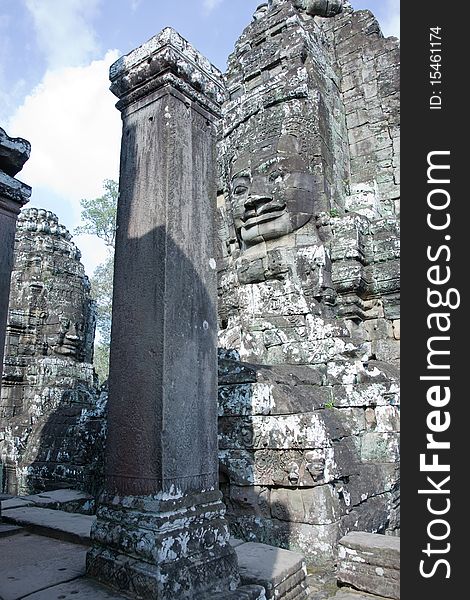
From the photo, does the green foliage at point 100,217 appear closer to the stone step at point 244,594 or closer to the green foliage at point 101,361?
the green foliage at point 101,361

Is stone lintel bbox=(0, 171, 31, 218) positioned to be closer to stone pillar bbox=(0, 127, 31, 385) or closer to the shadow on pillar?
stone pillar bbox=(0, 127, 31, 385)

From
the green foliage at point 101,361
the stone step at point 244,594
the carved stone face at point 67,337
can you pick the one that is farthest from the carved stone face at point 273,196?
the green foliage at point 101,361

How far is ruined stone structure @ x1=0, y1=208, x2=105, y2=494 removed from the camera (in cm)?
832

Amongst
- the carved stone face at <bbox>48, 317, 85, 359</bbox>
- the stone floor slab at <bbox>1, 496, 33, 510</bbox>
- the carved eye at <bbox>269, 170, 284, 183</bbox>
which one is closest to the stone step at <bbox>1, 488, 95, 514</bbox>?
the stone floor slab at <bbox>1, 496, 33, 510</bbox>

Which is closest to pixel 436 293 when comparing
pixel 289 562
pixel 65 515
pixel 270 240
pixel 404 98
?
pixel 404 98

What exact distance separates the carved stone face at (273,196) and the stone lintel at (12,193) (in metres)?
4.36

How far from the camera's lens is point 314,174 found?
23.2 ft

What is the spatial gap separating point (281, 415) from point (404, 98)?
99.2 inches

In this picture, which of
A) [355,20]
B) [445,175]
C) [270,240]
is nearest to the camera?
A: [445,175]

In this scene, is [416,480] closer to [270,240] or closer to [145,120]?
[145,120]

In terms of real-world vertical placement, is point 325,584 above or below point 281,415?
below

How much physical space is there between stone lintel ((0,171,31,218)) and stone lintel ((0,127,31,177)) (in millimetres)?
65

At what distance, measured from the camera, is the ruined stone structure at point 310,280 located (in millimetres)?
3498

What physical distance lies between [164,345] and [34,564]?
1493 mm
